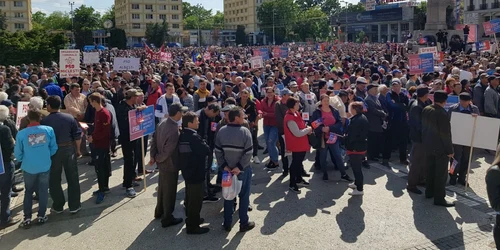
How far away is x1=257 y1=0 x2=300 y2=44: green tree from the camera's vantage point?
116 metres

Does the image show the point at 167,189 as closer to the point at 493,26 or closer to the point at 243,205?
the point at 243,205

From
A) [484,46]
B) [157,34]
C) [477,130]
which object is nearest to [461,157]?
[477,130]

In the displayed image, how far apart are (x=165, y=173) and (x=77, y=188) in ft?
5.71

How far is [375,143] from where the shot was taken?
10.2 meters

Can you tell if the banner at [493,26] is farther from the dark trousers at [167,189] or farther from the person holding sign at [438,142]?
the dark trousers at [167,189]

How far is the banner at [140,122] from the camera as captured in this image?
786 cm

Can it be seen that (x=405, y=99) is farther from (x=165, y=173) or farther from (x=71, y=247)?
(x=71, y=247)

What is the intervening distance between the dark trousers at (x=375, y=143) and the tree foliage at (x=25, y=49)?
24346mm

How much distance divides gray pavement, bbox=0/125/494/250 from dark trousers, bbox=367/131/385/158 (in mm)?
1719

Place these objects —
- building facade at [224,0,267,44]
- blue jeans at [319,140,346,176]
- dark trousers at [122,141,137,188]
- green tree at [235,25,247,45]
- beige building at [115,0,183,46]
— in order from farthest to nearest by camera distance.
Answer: building facade at [224,0,267,44] < green tree at [235,25,247,45] < beige building at [115,0,183,46] < blue jeans at [319,140,346,176] < dark trousers at [122,141,137,188]

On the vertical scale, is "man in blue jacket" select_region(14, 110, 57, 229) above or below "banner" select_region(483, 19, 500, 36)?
below

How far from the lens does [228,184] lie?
6.12 metres

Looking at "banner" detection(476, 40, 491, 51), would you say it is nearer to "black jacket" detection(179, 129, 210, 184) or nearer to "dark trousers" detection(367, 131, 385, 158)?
"dark trousers" detection(367, 131, 385, 158)

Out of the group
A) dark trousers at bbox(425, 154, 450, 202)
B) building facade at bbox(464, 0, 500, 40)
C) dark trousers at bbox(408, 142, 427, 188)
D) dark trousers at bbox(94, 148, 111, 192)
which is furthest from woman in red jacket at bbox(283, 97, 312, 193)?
building facade at bbox(464, 0, 500, 40)
